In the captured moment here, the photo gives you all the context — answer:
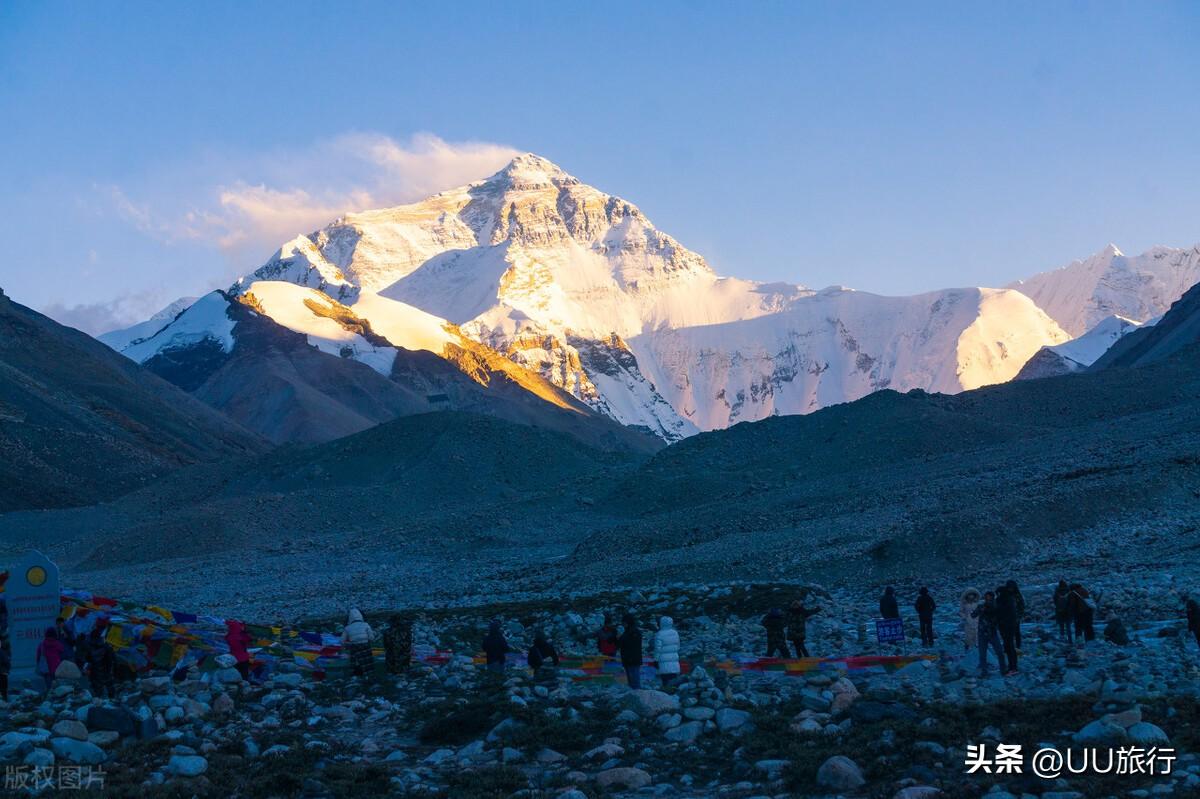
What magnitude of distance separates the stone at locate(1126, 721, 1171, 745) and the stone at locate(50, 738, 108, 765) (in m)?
10.4

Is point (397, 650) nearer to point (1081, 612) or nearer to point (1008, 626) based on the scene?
point (1008, 626)

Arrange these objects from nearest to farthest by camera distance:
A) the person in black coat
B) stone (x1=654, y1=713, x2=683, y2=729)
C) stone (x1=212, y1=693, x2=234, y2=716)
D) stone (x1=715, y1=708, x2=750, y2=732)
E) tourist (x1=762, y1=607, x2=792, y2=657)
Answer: stone (x1=715, y1=708, x2=750, y2=732)
stone (x1=654, y1=713, x2=683, y2=729)
stone (x1=212, y1=693, x2=234, y2=716)
the person in black coat
tourist (x1=762, y1=607, x2=792, y2=657)

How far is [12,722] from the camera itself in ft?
53.0

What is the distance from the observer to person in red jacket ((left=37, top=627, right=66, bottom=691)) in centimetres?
1880

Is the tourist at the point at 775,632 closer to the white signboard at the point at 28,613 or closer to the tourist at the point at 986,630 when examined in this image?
the tourist at the point at 986,630

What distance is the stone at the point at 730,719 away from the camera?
1511 centimetres

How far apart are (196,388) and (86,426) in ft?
199

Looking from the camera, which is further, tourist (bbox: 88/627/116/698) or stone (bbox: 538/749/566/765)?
tourist (bbox: 88/627/116/698)

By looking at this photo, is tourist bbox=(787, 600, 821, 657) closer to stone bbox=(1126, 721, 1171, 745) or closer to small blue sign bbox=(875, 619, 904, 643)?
small blue sign bbox=(875, 619, 904, 643)

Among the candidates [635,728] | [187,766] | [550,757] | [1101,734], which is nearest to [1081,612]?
[1101,734]

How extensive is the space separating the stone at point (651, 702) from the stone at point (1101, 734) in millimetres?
4818

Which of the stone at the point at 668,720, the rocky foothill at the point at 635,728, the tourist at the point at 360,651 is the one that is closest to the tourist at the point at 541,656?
the rocky foothill at the point at 635,728

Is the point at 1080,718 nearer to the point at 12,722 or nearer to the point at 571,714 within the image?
the point at 571,714

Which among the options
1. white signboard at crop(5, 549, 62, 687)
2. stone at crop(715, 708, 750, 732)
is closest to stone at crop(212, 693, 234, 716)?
white signboard at crop(5, 549, 62, 687)
